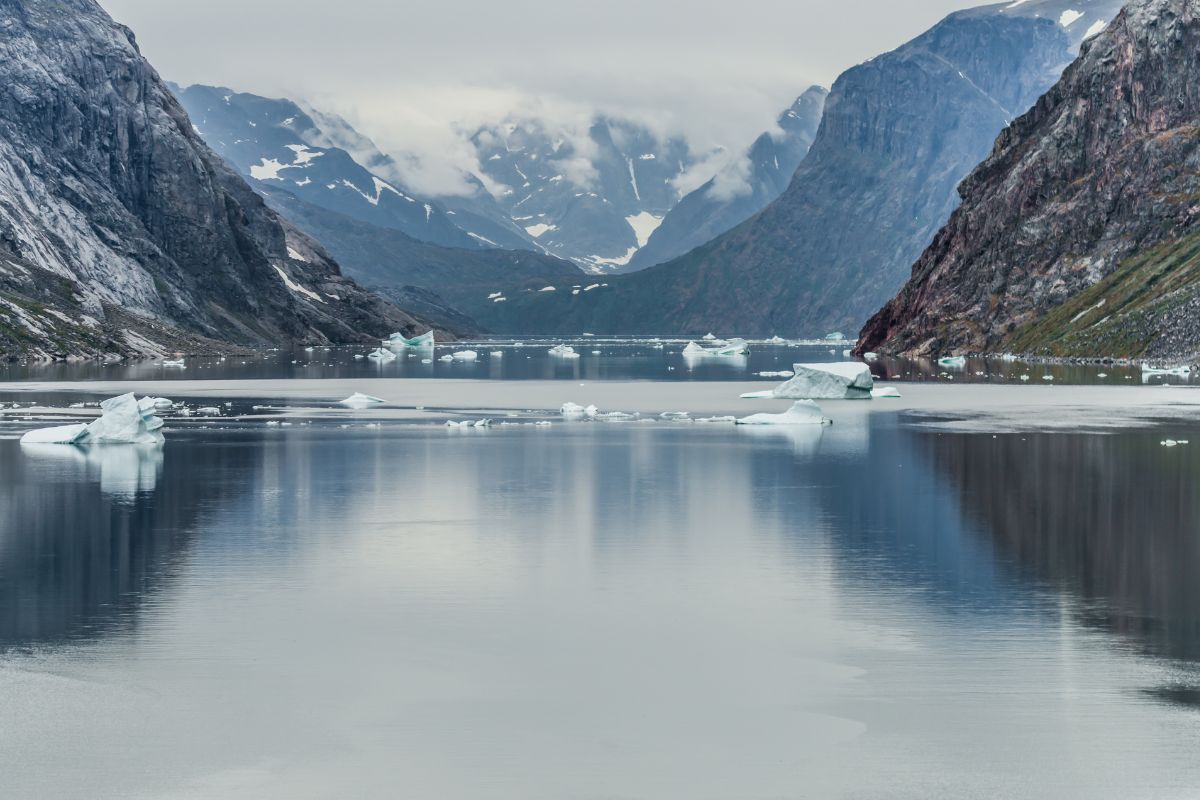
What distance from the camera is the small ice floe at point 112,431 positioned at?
85.9m

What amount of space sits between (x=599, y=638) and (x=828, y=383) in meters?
99.5

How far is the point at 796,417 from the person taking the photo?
106 meters

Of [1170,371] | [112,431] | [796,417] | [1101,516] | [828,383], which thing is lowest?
[1101,516]

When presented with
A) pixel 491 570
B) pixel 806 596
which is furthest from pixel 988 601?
pixel 491 570

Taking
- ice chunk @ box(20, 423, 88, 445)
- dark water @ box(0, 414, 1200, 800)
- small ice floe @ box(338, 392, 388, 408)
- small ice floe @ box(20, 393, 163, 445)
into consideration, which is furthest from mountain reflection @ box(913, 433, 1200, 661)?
small ice floe @ box(338, 392, 388, 408)

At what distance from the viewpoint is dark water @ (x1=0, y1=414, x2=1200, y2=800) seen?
87.1 ft

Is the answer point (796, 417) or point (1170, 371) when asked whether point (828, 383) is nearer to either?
point (796, 417)

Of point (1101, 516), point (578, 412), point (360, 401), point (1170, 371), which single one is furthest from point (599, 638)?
point (1170, 371)

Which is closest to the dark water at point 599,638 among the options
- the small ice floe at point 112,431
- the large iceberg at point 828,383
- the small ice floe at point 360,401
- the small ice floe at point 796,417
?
the small ice floe at point 112,431

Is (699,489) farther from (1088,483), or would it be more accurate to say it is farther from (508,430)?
(508,430)

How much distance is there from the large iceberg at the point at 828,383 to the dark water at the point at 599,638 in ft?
206

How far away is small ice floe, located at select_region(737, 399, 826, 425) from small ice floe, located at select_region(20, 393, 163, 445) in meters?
39.7

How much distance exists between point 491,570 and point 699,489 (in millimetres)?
22296

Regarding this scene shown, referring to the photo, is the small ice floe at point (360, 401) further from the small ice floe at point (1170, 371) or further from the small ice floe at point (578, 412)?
the small ice floe at point (1170, 371)
